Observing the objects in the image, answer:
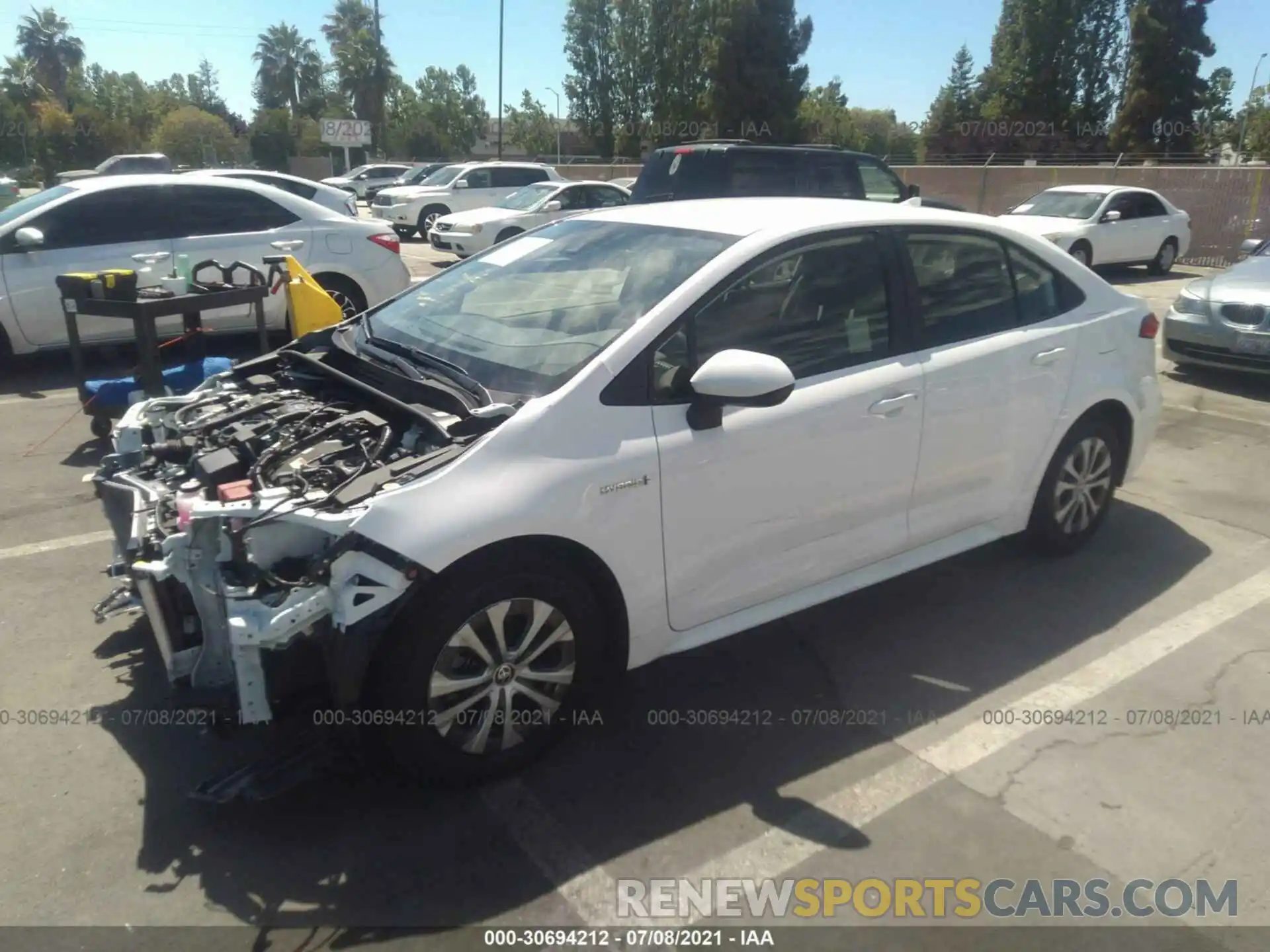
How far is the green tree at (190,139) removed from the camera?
156 ft

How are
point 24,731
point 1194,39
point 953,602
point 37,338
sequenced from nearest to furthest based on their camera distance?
point 24,731 < point 953,602 < point 37,338 < point 1194,39

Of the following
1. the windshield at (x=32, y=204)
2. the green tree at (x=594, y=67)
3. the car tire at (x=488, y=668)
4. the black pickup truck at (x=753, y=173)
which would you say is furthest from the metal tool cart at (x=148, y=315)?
the green tree at (x=594, y=67)

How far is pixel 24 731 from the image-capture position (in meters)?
3.36

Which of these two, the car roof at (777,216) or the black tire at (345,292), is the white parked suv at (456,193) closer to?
the black tire at (345,292)

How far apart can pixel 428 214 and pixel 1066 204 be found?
44.2 ft

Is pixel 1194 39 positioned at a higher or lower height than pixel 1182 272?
higher

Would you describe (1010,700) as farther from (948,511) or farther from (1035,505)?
(1035,505)

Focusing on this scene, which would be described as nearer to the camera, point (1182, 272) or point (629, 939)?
→ point (629, 939)

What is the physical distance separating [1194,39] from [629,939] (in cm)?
5400

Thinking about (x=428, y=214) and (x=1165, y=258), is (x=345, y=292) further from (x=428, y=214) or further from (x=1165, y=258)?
(x=1165, y=258)

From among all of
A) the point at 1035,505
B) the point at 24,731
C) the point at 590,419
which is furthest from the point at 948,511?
the point at 24,731

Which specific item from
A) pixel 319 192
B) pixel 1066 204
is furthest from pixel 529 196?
pixel 1066 204

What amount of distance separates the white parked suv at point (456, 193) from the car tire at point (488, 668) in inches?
788

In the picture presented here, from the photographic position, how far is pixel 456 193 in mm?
22547
